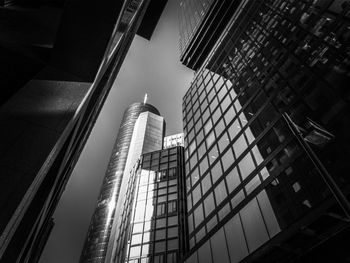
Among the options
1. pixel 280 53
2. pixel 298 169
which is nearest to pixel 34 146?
pixel 298 169

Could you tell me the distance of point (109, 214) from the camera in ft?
419

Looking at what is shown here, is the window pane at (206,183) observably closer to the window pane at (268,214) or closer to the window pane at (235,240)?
the window pane at (235,240)

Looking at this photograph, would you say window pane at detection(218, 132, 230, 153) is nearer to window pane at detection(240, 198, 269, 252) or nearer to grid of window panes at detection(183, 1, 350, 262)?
grid of window panes at detection(183, 1, 350, 262)

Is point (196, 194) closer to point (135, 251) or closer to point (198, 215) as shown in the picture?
point (198, 215)

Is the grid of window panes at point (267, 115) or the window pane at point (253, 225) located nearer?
the window pane at point (253, 225)

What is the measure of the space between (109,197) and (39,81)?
140493 mm

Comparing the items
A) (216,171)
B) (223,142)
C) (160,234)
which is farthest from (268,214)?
(160,234)

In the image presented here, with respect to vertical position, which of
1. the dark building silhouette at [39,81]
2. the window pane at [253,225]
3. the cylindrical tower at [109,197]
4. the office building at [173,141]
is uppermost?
the dark building silhouette at [39,81]

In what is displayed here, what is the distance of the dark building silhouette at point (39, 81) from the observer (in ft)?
8.95

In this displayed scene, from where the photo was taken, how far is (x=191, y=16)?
284 feet

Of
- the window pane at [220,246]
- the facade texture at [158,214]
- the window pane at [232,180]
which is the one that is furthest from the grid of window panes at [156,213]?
the window pane at [232,180]

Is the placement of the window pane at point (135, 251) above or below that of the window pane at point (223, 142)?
below

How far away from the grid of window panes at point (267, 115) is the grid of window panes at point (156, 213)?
10.4 m

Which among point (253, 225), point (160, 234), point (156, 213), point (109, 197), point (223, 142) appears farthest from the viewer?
point (109, 197)
